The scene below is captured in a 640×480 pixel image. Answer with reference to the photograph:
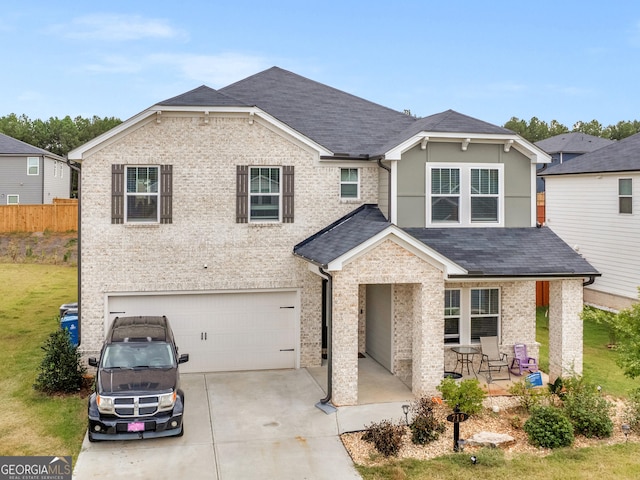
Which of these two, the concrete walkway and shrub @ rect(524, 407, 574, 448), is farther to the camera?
shrub @ rect(524, 407, 574, 448)

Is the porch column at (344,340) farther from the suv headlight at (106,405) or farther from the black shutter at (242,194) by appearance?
the suv headlight at (106,405)

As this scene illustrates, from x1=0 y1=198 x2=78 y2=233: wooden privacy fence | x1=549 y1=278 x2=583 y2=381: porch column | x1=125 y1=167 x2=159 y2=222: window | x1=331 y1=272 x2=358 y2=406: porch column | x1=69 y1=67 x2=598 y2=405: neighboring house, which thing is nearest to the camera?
x1=331 y1=272 x2=358 y2=406: porch column

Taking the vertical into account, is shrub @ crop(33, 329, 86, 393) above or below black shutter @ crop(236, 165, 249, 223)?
below

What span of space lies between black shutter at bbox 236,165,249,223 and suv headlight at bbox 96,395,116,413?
6.63m

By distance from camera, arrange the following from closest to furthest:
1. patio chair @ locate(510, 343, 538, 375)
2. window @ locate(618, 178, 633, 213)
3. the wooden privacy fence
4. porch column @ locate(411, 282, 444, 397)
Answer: porch column @ locate(411, 282, 444, 397)
patio chair @ locate(510, 343, 538, 375)
window @ locate(618, 178, 633, 213)
the wooden privacy fence

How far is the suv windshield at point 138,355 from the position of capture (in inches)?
490

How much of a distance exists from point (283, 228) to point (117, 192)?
15.3 feet

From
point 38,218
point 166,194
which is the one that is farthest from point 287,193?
point 38,218

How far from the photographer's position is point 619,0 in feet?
77.8

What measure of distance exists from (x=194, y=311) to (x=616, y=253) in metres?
17.1

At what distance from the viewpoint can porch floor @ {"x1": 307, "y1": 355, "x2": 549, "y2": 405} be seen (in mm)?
14461

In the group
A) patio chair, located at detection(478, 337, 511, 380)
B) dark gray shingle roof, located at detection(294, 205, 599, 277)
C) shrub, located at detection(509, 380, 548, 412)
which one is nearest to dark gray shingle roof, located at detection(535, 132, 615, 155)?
dark gray shingle roof, located at detection(294, 205, 599, 277)

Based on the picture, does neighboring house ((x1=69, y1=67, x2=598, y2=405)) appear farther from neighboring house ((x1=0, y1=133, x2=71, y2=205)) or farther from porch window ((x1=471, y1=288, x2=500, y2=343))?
neighboring house ((x1=0, y1=133, x2=71, y2=205))

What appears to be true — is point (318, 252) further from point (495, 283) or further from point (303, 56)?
point (303, 56)
